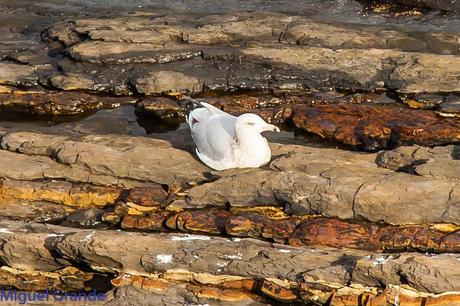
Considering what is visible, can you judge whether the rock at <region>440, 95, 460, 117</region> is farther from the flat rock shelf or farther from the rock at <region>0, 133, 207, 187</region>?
the rock at <region>0, 133, 207, 187</region>

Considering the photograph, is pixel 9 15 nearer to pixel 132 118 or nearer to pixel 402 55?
pixel 132 118

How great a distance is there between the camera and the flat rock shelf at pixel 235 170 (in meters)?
9.60

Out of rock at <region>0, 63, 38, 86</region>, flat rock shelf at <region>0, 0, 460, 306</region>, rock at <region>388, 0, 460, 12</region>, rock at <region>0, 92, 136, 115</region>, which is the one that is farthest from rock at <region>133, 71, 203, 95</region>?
rock at <region>388, 0, 460, 12</region>

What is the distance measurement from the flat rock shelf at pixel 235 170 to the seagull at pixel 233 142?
0.16 m

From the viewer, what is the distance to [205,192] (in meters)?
11.0

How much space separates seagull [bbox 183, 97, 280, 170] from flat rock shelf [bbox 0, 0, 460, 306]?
0.16 m

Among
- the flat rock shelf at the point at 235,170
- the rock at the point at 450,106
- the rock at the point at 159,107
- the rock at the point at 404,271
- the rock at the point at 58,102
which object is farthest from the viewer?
the rock at the point at 58,102

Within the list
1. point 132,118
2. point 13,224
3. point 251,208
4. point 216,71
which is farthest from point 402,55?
point 13,224

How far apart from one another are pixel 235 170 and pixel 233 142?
316 millimetres

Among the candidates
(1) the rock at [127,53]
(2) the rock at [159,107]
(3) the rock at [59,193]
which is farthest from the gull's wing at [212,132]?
(1) the rock at [127,53]

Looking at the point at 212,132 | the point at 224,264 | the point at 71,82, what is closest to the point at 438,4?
the point at 71,82

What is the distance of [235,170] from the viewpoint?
36.8 ft

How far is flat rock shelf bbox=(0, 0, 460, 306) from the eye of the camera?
9.60 metres

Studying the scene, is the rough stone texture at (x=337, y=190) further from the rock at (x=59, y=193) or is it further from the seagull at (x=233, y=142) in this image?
the rock at (x=59, y=193)
